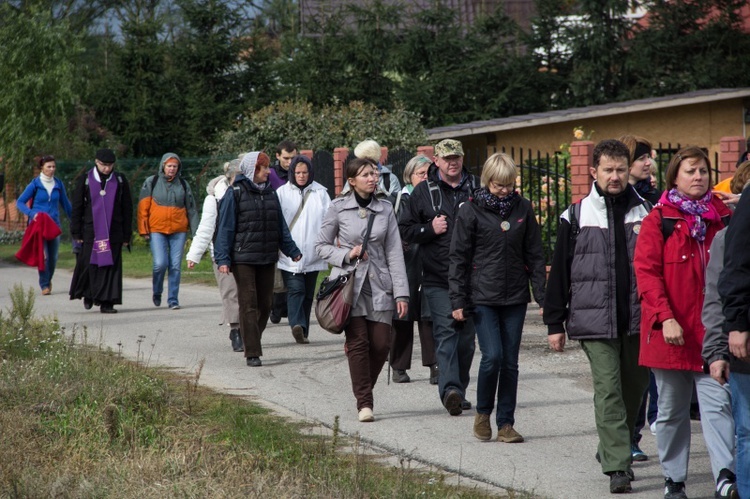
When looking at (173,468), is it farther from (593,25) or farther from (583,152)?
(593,25)

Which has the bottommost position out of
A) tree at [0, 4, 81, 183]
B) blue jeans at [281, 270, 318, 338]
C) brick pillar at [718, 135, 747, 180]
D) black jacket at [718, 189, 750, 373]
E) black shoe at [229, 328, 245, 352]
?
black shoe at [229, 328, 245, 352]

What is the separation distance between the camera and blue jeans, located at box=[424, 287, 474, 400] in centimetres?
809

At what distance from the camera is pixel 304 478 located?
235 inches

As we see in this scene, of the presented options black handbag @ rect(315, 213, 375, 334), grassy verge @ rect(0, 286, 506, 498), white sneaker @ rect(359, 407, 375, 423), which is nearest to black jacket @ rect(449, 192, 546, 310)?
black handbag @ rect(315, 213, 375, 334)

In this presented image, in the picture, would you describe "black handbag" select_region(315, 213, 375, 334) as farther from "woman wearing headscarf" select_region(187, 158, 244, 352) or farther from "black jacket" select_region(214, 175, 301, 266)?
"woman wearing headscarf" select_region(187, 158, 244, 352)

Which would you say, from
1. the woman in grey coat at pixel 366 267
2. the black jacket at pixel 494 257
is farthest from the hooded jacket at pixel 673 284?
the woman in grey coat at pixel 366 267

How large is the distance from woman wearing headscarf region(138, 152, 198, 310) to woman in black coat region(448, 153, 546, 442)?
7.39 m

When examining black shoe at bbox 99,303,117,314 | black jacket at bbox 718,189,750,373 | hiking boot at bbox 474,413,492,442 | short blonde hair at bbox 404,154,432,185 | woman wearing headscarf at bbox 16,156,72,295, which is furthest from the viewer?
woman wearing headscarf at bbox 16,156,72,295

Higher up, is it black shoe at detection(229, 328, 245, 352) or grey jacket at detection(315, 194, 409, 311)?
grey jacket at detection(315, 194, 409, 311)

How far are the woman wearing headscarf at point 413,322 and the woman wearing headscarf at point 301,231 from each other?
210 cm

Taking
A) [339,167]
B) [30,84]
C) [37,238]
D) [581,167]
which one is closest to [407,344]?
[581,167]

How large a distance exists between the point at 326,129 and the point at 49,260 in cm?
894

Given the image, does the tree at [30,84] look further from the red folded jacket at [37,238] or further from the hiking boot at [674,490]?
the hiking boot at [674,490]

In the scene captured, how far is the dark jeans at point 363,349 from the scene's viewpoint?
7988 millimetres
